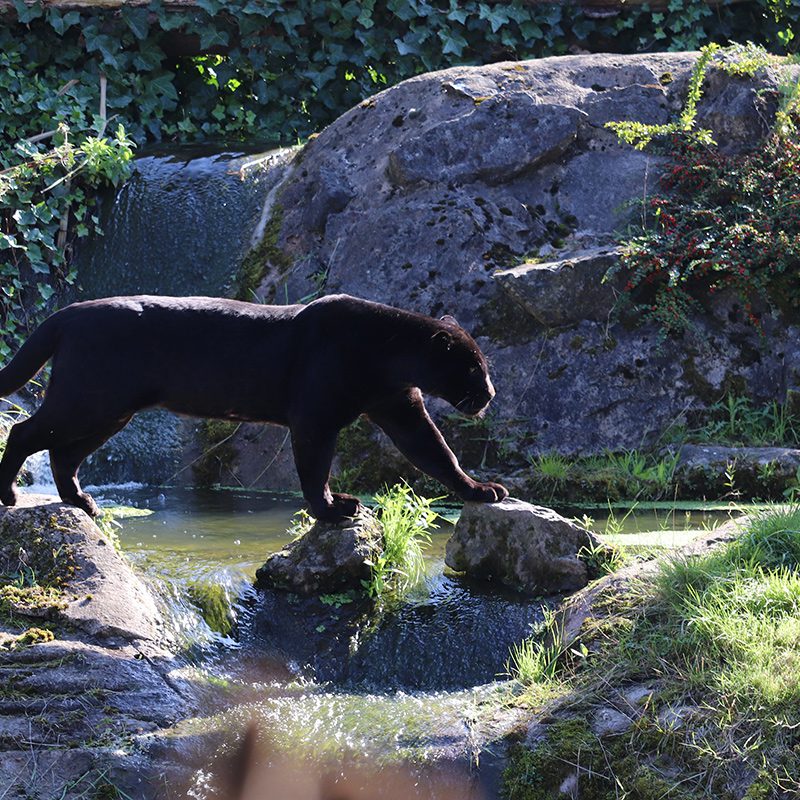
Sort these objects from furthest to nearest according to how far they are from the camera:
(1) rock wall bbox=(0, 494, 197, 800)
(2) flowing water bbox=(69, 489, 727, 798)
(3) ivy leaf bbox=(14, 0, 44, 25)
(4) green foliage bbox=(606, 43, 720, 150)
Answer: (3) ivy leaf bbox=(14, 0, 44, 25), (4) green foliage bbox=(606, 43, 720, 150), (2) flowing water bbox=(69, 489, 727, 798), (1) rock wall bbox=(0, 494, 197, 800)

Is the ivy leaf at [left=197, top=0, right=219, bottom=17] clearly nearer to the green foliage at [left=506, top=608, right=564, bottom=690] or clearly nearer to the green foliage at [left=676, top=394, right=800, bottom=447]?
the green foliage at [left=676, top=394, right=800, bottom=447]

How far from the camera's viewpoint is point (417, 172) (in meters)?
9.67

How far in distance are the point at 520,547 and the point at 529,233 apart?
4.11 metres

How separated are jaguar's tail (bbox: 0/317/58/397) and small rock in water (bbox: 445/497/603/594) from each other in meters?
2.26

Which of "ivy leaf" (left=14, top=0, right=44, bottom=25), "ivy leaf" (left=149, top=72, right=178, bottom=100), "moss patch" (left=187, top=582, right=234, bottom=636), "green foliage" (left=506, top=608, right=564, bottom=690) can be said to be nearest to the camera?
"green foliage" (left=506, top=608, right=564, bottom=690)

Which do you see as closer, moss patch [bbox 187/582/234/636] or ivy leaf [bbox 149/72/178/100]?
moss patch [bbox 187/582/234/636]

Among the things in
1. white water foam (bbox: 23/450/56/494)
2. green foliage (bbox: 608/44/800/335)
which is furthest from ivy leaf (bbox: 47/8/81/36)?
green foliage (bbox: 608/44/800/335)

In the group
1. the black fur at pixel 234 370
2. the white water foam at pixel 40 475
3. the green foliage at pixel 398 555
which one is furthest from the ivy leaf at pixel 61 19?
the green foliage at pixel 398 555

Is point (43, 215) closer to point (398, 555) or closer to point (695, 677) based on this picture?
point (398, 555)

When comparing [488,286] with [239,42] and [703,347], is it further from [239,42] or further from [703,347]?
[239,42]

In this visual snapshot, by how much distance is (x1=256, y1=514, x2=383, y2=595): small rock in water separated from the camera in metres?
5.77

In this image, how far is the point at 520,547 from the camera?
591 cm

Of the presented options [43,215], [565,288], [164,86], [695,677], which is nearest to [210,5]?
[164,86]

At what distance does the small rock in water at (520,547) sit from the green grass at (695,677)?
756 mm
